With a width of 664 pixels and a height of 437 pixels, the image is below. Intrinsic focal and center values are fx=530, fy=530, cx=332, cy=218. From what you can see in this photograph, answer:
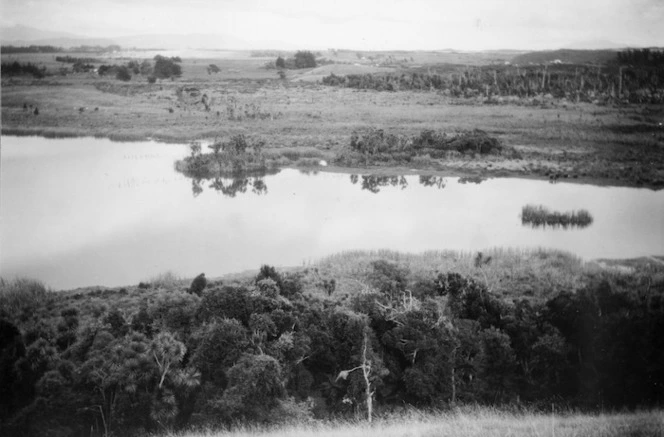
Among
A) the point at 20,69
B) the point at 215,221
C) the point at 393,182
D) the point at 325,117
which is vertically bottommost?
the point at 215,221

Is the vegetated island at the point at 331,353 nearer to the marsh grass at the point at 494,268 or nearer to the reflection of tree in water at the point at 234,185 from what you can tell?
the marsh grass at the point at 494,268

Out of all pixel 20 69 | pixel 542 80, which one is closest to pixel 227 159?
pixel 20 69

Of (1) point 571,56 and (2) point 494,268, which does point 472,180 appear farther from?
(1) point 571,56

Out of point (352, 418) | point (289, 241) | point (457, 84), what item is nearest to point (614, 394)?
point (352, 418)

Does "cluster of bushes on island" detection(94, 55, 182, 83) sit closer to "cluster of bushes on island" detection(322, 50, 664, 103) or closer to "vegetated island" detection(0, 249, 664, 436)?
"cluster of bushes on island" detection(322, 50, 664, 103)

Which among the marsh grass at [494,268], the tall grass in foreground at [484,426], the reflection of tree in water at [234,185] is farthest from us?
the reflection of tree in water at [234,185]

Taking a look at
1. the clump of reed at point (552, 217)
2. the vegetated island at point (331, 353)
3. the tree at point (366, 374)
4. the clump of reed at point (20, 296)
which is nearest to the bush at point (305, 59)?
the vegetated island at point (331, 353)
